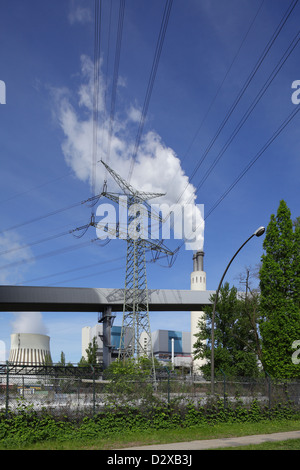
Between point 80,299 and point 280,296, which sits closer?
point 280,296

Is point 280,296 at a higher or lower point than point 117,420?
higher

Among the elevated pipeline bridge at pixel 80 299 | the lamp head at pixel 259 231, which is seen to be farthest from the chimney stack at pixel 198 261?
the lamp head at pixel 259 231

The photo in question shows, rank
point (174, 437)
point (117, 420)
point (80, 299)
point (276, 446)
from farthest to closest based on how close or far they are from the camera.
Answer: point (80, 299) → point (117, 420) → point (174, 437) → point (276, 446)

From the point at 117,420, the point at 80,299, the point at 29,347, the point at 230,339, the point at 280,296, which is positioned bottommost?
the point at 117,420

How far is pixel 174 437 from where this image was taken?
51.9ft

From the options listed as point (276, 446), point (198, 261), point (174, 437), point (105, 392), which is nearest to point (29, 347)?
point (105, 392)

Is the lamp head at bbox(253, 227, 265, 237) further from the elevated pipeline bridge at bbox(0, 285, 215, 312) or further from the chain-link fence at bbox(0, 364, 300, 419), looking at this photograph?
the elevated pipeline bridge at bbox(0, 285, 215, 312)

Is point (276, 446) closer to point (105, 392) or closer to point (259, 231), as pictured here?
point (105, 392)

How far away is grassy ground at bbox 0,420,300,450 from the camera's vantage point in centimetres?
1407

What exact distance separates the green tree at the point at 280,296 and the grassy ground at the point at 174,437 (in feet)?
→ 25.5

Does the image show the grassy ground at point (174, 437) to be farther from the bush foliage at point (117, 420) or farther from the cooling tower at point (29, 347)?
the cooling tower at point (29, 347)

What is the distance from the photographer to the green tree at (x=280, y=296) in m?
28.1

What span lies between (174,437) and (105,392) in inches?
135
